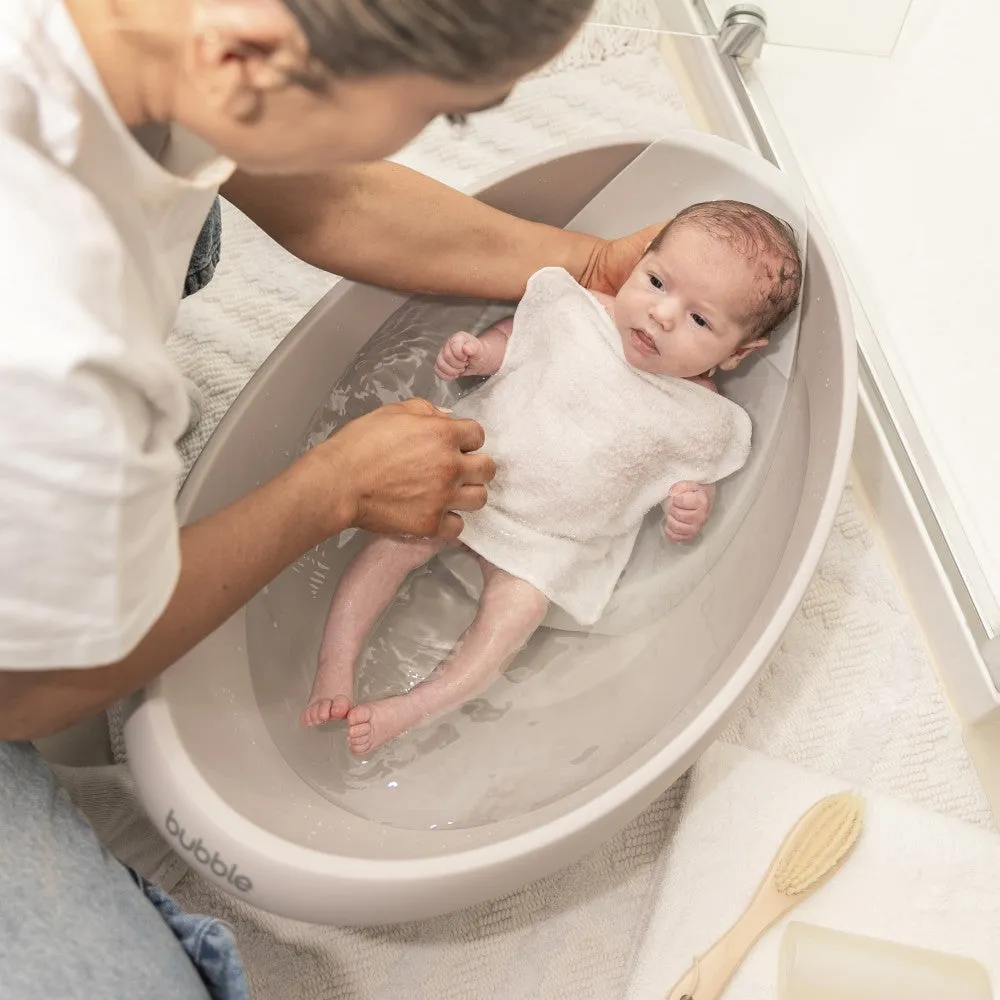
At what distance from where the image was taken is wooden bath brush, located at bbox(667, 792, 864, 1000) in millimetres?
1063

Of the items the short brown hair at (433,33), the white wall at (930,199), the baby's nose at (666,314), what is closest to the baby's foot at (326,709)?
the baby's nose at (666,314)

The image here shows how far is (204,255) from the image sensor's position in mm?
1036

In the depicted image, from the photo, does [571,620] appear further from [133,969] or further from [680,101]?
[680,101]

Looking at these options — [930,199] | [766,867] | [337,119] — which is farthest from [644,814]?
[930,199]

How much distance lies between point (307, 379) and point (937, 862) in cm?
87

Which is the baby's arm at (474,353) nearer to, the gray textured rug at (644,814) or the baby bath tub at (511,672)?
the baby bath tub at (511,672)

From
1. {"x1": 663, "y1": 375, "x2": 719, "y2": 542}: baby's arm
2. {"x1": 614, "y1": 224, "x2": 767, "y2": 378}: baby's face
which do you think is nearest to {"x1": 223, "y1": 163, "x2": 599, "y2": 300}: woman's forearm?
{"x1": 614, "y1": 224, "x2": 767, "y2": 378}: baby's face

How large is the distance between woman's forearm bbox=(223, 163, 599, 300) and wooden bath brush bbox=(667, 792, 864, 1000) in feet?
2.18

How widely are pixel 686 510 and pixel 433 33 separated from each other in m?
0.70

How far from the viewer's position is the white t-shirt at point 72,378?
20.8 inches

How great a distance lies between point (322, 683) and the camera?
1.03m

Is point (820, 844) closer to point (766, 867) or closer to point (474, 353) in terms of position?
point (766, 867)

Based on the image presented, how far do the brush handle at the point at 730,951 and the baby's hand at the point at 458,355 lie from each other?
0.66 metres

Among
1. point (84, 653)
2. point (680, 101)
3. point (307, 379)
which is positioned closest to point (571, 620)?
point (307, 379)
